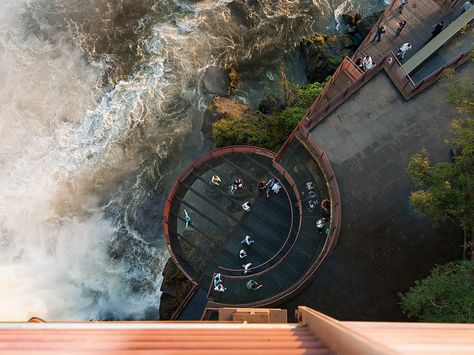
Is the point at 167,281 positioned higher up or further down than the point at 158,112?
further down

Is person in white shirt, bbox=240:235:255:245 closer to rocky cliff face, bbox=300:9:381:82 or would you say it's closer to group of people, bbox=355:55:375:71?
group of people, bbox=355:55:375:71

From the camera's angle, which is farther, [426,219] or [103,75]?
[103,75]

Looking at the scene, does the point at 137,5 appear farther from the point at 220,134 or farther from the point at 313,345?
the point at 313,345

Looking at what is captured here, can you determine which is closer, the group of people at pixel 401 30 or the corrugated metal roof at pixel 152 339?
the corrugated metal roof at pixel 152 339

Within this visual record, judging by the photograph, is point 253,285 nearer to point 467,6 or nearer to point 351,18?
point 467,6

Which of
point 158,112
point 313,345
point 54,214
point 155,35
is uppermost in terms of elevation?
point 155,35

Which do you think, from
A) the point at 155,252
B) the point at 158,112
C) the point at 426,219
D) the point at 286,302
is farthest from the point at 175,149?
the point at 426,219

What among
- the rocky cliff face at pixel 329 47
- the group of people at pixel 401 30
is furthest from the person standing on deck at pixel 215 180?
the rocky cliff face at pixel 329 47

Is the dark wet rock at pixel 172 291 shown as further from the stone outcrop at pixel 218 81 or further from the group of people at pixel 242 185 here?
the stone outcrop at pixel 218 81
